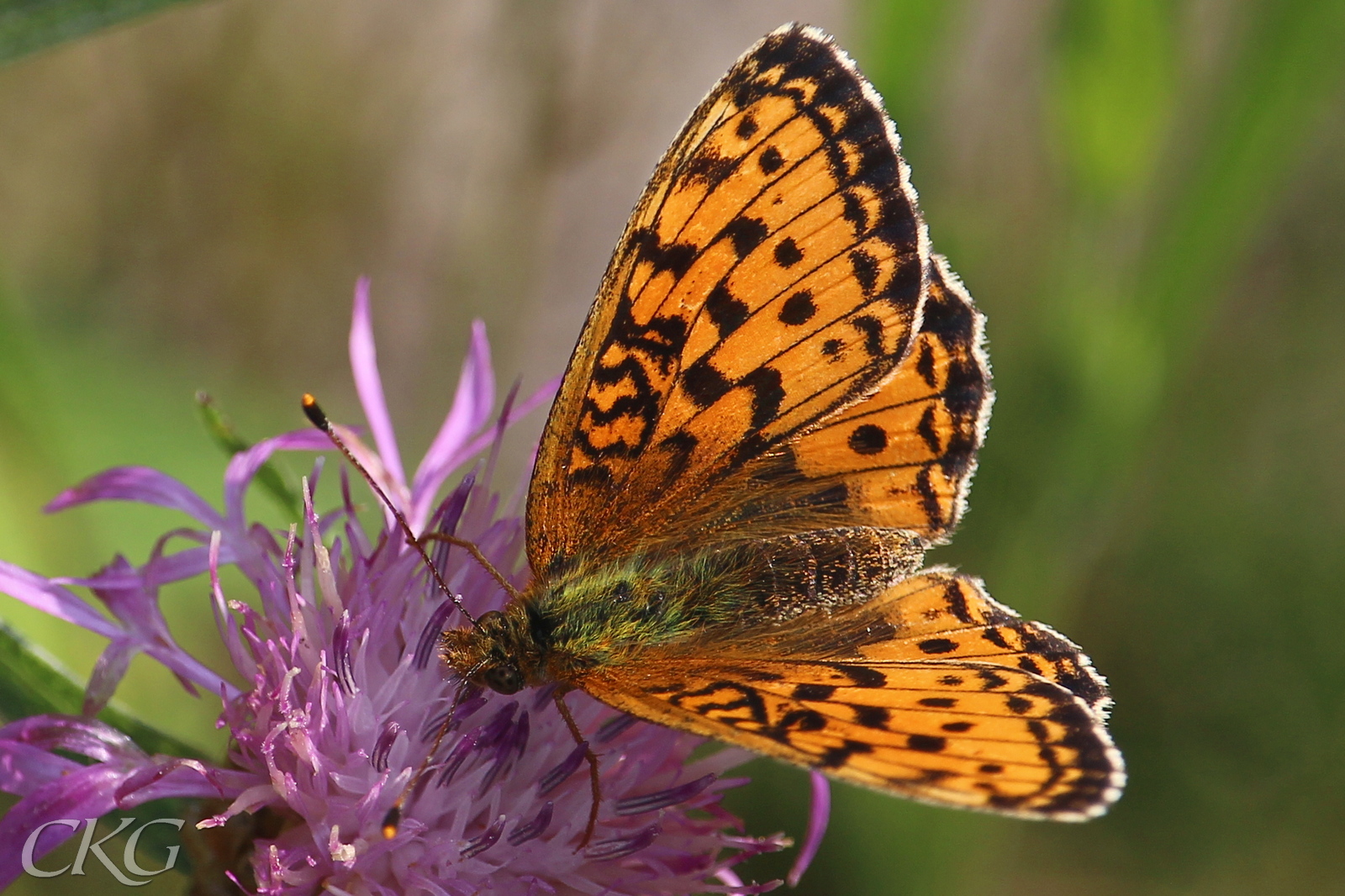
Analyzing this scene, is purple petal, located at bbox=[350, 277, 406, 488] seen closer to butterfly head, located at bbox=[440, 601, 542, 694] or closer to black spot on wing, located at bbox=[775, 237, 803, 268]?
butterfly head, located at bbox=[440, 601, 542, 694]

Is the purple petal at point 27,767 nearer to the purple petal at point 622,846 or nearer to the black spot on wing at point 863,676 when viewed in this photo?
the purple petal at point 622,846

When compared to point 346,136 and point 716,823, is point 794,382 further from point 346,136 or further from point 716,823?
point 346,136

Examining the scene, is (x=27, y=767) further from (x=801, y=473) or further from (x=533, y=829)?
(x=801, y=473)

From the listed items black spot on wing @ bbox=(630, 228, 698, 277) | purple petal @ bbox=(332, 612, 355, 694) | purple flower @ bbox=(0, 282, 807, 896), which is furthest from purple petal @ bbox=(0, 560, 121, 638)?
black spot on wing @ bbox=(630, 228, 698, 277)

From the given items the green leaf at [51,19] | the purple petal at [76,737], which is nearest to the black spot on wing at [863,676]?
the purple petal at [76,737]

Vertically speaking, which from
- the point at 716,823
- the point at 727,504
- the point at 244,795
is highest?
the point at 727,504

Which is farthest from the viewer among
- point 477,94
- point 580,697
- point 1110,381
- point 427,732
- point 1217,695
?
point 477,94

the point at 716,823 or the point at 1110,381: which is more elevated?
the point at 1110,381

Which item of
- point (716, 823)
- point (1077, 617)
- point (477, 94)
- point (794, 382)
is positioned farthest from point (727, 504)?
point (477, 94)
